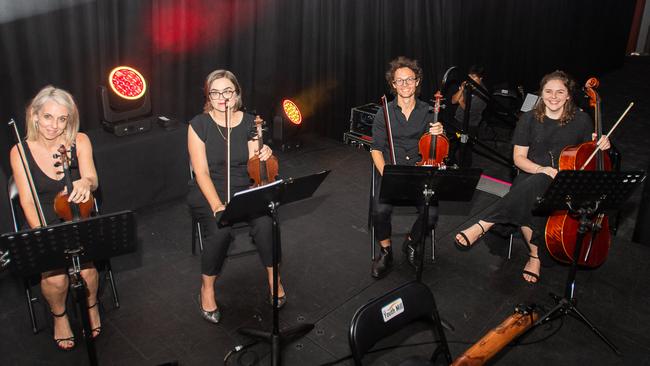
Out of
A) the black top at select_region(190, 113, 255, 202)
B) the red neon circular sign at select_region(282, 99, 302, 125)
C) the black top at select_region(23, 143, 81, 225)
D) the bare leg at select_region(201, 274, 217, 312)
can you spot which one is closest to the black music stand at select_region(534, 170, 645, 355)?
the black top at select_region(190, 113, 255, 202)

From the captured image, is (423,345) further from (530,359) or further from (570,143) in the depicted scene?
(570,143)

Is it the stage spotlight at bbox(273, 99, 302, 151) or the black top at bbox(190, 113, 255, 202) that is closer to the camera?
the black top at bbox(190, 113, 255, 202)

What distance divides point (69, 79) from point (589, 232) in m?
3.68

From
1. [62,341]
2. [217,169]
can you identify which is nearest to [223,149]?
[217,169]

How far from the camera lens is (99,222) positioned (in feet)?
7.39

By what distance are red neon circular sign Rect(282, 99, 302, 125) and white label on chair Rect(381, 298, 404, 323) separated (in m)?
3.38

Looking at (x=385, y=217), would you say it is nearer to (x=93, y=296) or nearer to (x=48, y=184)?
(x=93, y=296)

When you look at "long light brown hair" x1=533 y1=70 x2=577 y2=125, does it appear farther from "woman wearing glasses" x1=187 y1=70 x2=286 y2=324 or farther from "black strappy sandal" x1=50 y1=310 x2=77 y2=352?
"black strappy sandal" x1=50 y1=310 x2=77 y2=352

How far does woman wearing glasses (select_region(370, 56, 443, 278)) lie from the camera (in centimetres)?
362

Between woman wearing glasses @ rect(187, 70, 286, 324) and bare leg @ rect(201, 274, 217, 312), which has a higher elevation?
woman wearing glasses @ rect(187, 70, 286, 324)

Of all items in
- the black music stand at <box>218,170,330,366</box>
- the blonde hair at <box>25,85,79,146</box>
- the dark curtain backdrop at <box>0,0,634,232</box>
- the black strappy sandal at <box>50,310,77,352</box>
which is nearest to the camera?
the black music stand at <box>218,170,330,366</box>

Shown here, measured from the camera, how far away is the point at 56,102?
9.40 feet

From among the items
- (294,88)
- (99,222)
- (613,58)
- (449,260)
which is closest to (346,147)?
(294,88)

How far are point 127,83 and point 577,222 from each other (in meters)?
3.02
